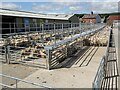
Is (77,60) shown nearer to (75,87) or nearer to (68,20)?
(75,87)

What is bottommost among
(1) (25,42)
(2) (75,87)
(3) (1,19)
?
(2) (75,87)

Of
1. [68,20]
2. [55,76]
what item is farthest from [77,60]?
[68,20]

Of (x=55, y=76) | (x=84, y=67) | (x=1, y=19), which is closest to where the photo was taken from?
(x=55, y=76)

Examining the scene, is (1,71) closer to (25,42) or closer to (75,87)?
(75,87)

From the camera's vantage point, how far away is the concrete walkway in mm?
6481

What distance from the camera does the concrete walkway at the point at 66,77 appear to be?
21.3ft

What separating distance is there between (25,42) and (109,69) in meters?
8.07

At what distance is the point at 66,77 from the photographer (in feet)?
24.0

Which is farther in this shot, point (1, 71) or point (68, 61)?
point (68, 61)

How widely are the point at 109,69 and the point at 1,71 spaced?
449 centimetres

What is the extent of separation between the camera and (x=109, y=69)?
818cm

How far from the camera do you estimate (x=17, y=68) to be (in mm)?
8508

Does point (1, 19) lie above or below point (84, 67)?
above

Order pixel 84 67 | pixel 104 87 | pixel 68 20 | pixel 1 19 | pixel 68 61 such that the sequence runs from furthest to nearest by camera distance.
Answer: pixel 68 20 < pixel 1 19 < pixel 68 61 < pixel 84 67 < pixel 104 87
